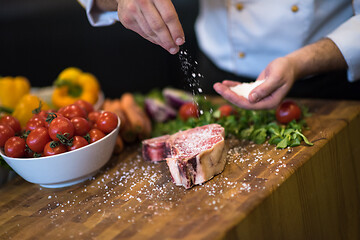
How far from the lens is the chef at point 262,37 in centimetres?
138

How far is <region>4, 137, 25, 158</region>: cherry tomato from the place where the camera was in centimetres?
143

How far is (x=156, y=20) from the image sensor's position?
1316mm

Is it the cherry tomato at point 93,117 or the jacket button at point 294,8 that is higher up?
the jacket button at point 294,8

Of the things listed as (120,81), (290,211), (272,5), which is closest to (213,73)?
(272,5)

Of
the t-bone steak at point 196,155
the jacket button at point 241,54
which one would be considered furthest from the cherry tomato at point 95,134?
the jacket button at point 241,54

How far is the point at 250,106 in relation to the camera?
1.63 m

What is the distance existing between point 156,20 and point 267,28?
0.86 metres

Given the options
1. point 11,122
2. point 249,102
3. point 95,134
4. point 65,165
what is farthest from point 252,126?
point 11,122

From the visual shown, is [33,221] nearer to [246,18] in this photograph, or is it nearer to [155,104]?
[155,104]

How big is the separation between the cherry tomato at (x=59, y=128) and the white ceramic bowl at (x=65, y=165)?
0.07m

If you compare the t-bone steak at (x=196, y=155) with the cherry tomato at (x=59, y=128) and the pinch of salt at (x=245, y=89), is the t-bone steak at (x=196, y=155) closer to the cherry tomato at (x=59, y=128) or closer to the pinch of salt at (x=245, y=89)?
the pinch of salt at (x=245, y=89)

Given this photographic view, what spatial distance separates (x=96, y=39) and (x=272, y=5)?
7.75ft

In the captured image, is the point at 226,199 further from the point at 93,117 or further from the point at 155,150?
the point at 93,117

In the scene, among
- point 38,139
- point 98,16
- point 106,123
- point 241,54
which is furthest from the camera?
point 241,54
